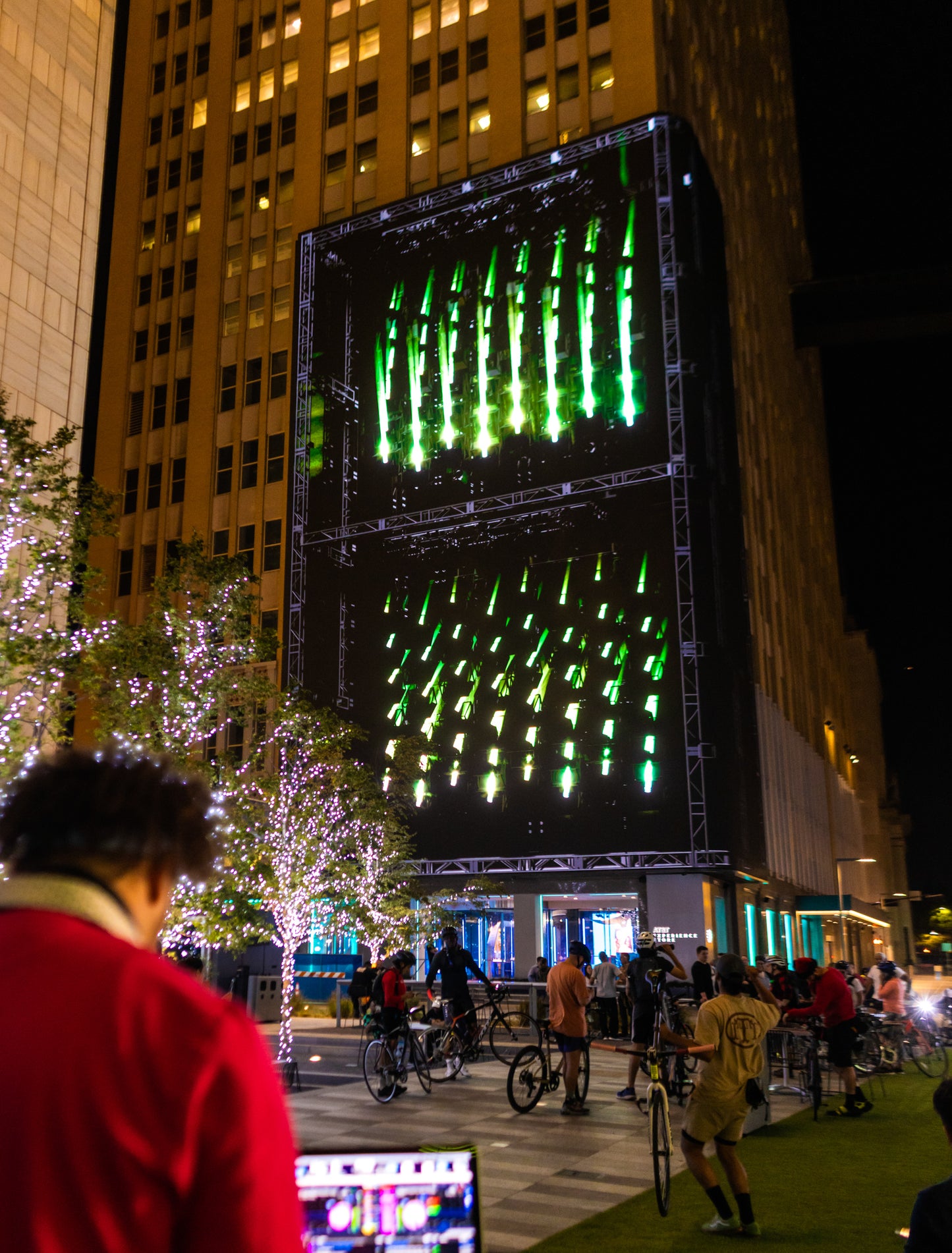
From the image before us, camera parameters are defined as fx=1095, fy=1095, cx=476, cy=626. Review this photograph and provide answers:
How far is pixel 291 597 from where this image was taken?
142 feet

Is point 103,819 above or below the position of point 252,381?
below

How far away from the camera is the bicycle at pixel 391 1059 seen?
15.4m

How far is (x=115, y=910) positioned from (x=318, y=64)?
2187 inches

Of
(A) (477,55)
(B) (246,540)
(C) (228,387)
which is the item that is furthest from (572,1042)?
(A) (477,55)

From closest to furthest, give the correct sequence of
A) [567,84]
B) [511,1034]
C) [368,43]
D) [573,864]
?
[511,1034]
[573,864]
[567,84]
[368,43]

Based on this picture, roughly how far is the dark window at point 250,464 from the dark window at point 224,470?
60cm

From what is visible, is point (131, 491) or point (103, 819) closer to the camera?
point (103, 819)

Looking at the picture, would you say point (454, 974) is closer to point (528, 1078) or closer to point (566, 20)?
point (528, 1078)

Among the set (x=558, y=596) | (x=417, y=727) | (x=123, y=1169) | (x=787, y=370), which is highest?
(x=787, y=370)

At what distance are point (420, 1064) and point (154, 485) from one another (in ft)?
128

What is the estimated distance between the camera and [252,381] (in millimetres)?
48844

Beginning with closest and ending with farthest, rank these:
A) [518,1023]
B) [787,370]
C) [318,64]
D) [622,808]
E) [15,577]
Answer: [15,577] < [518,1023] < [622,808] < [318,64] < [787,370]

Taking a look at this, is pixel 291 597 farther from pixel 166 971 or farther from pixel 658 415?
pixel 166 971

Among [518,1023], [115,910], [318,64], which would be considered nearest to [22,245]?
[518,1023]
